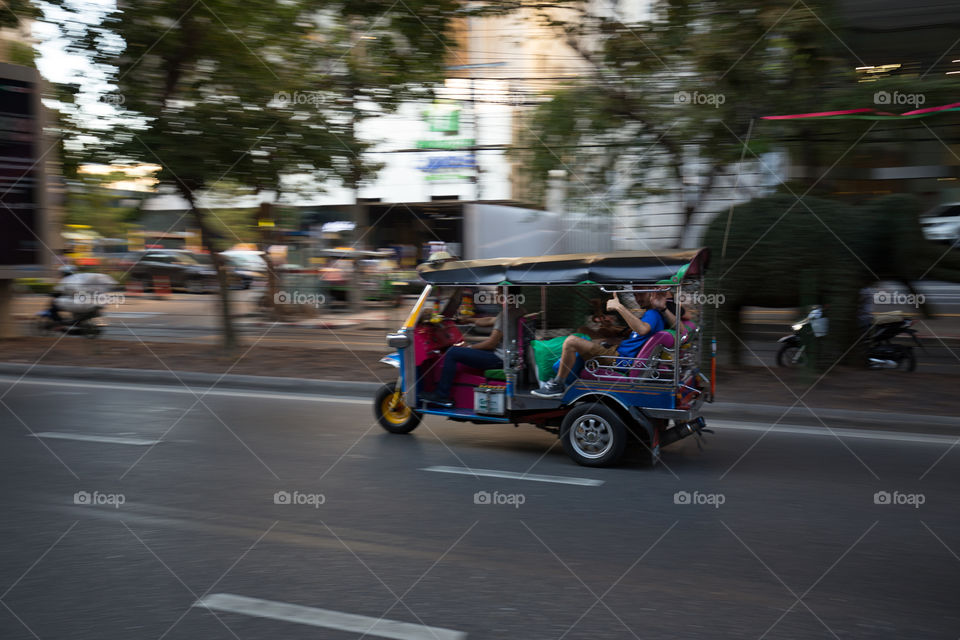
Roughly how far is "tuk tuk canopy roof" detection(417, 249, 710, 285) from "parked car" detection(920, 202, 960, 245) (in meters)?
5.23

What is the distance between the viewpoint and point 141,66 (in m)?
12.7

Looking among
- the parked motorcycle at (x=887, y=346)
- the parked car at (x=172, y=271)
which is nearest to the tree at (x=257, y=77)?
the parked motorcycle at (x=887, y=346)

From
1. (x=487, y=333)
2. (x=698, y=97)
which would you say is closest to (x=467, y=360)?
(x=487, y=333)

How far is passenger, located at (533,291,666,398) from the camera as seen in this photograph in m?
7.33

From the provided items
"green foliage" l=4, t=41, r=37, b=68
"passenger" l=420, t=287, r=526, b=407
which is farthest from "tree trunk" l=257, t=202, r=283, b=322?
"passenger" l=420, t=287, r=526, b=407

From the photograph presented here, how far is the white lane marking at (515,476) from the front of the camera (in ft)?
22.4

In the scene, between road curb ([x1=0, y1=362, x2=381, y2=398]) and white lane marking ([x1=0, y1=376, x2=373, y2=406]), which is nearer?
white lane marking ([x1=0, y1=376, x2=373, y2=406])

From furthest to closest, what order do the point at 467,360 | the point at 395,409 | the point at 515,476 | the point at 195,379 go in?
the point at 195,379 → the point at 395,409 → the point at 467,360 → the point at 515,476

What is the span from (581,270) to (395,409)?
2681 mm

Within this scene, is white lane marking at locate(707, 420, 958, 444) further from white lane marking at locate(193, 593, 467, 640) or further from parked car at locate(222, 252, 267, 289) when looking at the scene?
parked car at locate(222, 252, 267, 289)

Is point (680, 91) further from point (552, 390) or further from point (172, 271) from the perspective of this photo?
point (172, 271)

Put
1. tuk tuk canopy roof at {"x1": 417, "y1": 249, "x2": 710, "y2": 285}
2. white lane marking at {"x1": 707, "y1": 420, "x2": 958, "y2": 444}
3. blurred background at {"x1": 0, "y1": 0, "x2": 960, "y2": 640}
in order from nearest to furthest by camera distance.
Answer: blurred background at {"x1": 0, "y1": 0, "x2": 960, "y2": 640} → tuk tuk canopy roof at {"x1": 417, "y1": 249, "x2": 710, "y2": 285} → white lane marking at {"x1": 707, "y1": 420, "x2": 958, "y2": 444}

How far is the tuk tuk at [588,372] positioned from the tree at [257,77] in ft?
19.5

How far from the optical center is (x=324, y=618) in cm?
411
